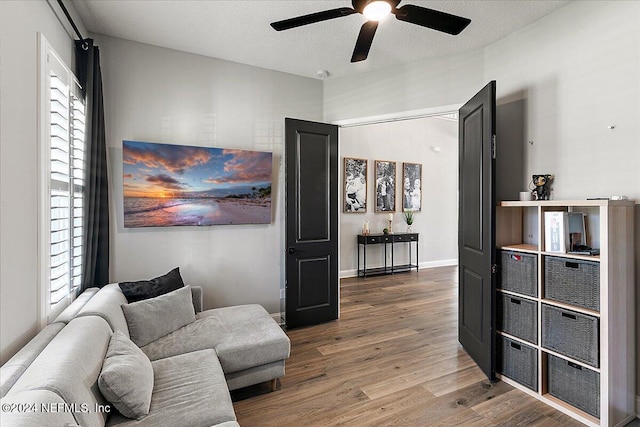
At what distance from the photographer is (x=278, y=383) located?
8.52 feet

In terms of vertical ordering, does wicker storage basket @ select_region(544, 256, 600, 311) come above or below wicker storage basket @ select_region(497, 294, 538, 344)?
above

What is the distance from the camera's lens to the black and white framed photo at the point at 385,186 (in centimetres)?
668

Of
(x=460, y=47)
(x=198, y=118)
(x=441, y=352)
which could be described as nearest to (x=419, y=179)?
(x=460, y=47)

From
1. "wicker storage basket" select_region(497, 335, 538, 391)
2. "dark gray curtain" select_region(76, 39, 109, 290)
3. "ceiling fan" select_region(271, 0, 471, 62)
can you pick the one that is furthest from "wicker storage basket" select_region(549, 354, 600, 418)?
"dark gray curtain" select_region(76, 39, 109, 290)

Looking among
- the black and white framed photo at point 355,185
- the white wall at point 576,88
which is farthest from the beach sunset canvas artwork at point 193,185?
the black and white framed photo at point 355,185

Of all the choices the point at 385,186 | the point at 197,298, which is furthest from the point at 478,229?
the point at 385,186

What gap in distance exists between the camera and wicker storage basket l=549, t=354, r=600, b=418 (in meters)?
2.10

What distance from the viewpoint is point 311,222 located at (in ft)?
12.6

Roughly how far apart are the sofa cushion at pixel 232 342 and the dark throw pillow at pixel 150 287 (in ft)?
1.39

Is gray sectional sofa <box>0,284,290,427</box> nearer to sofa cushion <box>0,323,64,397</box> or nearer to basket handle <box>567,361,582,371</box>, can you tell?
sofa cushion <box>0,323,64,397</box>

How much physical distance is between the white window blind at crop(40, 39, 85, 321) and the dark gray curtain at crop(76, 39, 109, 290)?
49mm

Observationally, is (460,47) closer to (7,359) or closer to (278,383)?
(278,383)

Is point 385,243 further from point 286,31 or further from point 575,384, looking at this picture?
point 286,31

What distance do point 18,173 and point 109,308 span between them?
1.02 meters
